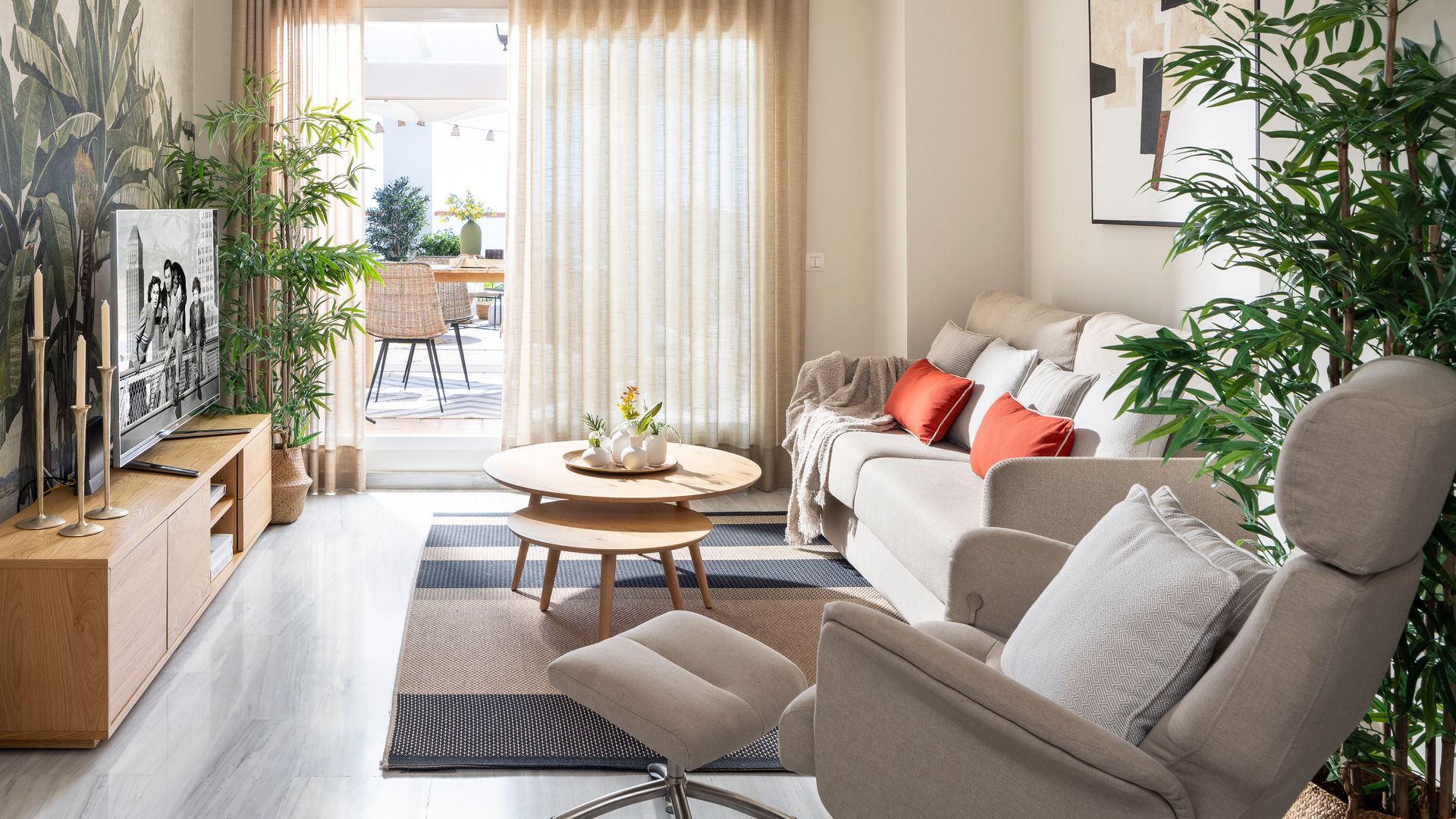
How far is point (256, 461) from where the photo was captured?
4.45 meters

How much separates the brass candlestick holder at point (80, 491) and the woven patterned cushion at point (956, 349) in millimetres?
3095

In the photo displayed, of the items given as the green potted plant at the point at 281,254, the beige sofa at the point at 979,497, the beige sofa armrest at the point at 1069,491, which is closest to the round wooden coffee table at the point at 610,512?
the beige sofa at the point at 979,497

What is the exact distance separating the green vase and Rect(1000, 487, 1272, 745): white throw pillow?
5.49 metres

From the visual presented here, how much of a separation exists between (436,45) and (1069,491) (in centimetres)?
512

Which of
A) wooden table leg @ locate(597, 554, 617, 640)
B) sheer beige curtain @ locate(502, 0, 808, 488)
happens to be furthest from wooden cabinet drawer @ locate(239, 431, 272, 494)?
wooden table leg @ locate(597, 554, 617, 640)

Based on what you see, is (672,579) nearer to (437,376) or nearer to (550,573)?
(550,573)

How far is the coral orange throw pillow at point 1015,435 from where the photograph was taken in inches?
130

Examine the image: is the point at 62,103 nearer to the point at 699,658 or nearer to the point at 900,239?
the point at 699,658

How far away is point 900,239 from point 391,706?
3.30m

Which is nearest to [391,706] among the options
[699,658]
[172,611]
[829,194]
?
[172,611]

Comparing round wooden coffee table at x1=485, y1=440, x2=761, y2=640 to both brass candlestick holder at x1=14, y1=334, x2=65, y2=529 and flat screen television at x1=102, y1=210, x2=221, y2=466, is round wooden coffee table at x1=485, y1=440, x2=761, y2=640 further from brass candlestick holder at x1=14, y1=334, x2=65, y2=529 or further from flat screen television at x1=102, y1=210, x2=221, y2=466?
brass candlestick holder at x1=14, y1=334, x2=65, y2=529

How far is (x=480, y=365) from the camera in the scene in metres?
8.14

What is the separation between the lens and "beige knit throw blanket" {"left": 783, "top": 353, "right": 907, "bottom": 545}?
4422 mm

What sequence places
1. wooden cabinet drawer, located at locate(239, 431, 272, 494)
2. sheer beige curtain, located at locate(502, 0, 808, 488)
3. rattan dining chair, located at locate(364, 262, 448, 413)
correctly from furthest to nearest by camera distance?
rattan dining chair, located at locate(364, 262, 448, 413) < sheer beige curtain, located at locate(502, 0, 808, 488) < wooden cabinet drawer, located at locate(239, 431, 272, 494)
